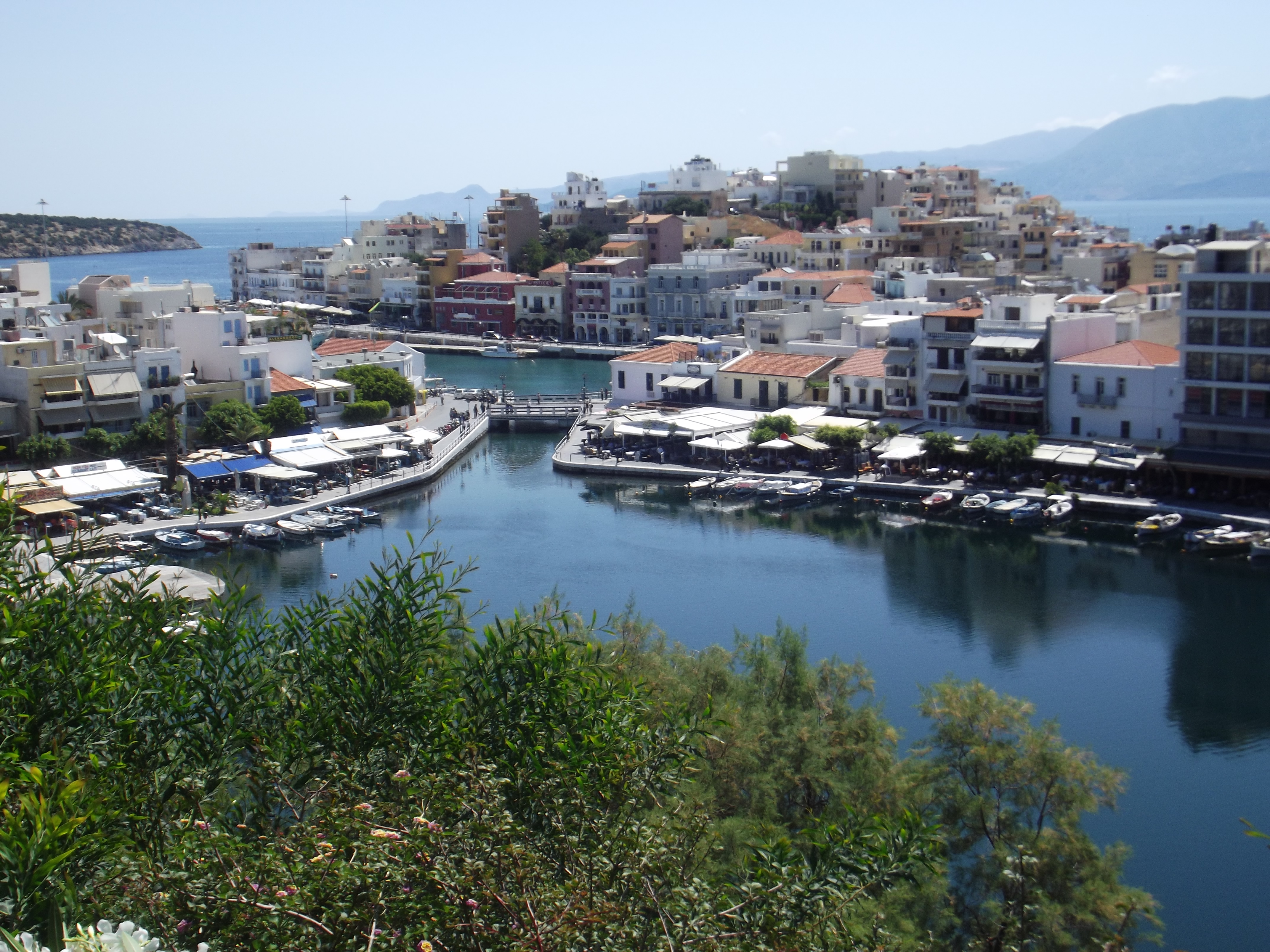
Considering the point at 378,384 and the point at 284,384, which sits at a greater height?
the point at 284,384

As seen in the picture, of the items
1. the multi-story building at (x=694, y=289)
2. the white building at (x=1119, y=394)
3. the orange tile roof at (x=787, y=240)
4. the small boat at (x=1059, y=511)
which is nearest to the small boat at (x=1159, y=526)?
the small boat at (x=1059, y=511)

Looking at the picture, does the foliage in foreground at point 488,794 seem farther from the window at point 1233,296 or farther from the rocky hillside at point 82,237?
the rocky hillside at point 82,237

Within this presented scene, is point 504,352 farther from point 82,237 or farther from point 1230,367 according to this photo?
point 82,237

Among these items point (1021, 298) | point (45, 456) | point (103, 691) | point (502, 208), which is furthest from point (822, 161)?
point (103, 691)

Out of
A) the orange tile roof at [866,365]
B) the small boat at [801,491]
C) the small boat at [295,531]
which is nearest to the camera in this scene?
the small boat at [295,531]

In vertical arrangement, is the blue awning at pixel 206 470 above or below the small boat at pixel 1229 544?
above

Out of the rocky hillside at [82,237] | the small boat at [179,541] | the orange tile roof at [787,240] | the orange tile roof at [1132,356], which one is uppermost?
the rocky hillside at [82,237]

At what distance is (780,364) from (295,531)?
13.0 meters

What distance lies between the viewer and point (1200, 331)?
21547 millimetres

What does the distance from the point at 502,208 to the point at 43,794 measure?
54.3 metres

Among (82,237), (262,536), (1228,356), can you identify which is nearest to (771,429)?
(1228,356)

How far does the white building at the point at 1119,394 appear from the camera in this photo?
899 inches

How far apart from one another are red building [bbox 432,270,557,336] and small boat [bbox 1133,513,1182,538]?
31.9 meters

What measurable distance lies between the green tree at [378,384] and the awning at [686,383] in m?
6.21
